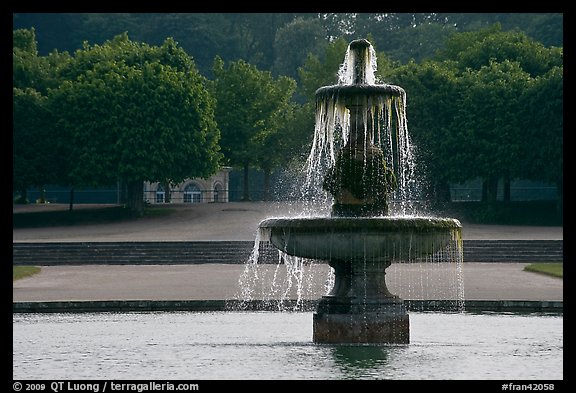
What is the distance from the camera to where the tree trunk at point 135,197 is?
6544 centimetres

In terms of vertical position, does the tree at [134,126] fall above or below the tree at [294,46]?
below

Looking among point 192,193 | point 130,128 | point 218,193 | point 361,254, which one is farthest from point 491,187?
point 361,254

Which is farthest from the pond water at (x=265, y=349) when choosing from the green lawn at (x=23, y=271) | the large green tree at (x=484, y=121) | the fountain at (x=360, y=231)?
the large green tree at (x=484, y=121)

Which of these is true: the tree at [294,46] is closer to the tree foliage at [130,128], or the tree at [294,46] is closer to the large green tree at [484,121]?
the large green tree at [484,121]

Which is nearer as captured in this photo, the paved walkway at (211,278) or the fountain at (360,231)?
the fountain at (360,231)

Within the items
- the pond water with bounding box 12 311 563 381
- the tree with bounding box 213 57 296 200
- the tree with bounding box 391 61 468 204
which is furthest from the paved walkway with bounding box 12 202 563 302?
the tree with bounding box 213 57 296 200

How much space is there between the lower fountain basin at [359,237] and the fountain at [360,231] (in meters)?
0.01

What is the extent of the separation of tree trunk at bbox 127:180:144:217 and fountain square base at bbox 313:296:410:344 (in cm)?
4509

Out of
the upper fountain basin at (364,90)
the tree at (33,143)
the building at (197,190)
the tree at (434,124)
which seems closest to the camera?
the upper fountain basin at (364,90)

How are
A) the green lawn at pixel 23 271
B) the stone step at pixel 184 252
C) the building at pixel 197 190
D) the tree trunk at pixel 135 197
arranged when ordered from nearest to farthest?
1. the green lawn at pixel 23 271
2. the stone step at pixel 184 252
3. the tree trunk at pixel 135 197
4. the building at pixel 197 190

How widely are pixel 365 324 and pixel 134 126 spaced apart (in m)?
45.5
